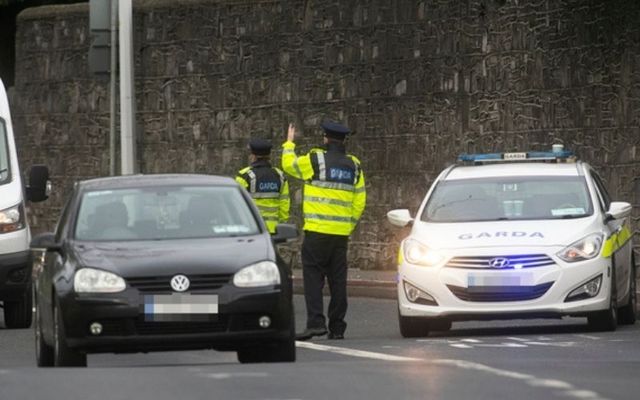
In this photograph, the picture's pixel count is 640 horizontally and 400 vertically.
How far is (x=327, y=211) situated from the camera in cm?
1909

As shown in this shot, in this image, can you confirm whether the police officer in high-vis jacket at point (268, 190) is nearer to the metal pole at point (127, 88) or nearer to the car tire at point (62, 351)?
the car tire at point (62, 351)

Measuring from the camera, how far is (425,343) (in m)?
17.8

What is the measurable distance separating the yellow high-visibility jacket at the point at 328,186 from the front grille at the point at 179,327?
4695mm

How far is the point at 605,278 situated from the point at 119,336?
17.9 ft

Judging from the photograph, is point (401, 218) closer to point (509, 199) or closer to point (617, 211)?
point (509, 199)

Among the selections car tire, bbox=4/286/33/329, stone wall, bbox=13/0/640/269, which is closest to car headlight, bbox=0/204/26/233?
car tire, bbox=4/286/33/329

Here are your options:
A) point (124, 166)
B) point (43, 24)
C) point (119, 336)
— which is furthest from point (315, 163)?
point (43, 24)

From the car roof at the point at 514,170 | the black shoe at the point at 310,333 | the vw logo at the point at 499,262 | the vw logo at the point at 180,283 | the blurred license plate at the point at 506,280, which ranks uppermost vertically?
the car roof at the point at 514,170

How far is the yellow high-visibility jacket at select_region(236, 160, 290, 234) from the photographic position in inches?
837

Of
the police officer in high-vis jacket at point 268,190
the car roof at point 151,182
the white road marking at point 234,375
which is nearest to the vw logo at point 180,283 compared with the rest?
the car roof at point 151,182

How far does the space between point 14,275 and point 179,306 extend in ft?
22.0

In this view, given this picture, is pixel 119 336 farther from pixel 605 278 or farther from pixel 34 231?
pixel 34 231

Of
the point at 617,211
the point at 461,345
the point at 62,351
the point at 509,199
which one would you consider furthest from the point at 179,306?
the point at 617,211

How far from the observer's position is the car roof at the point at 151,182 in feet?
52.0
